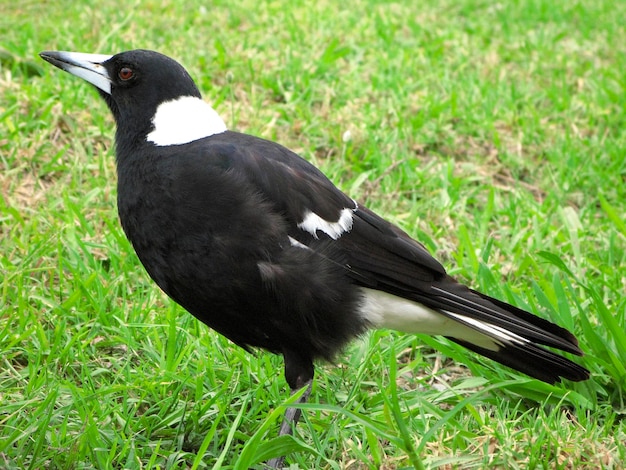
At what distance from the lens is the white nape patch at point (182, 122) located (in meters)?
2.50

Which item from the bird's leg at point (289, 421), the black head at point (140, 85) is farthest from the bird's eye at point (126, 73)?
the bird's leg at point (289, 421)

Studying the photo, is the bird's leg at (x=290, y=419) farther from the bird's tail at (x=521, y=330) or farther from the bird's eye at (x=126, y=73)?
the bird's eye at (x=126, y=73)

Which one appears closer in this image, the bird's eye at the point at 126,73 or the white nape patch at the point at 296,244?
the white nape patch at the point at 296,244

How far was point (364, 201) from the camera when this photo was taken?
374 cm

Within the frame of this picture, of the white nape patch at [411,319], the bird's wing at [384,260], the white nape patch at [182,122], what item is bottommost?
the white nape patch at [411,319]


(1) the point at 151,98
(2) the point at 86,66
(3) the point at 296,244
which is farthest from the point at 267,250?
(2) the point at 86,66

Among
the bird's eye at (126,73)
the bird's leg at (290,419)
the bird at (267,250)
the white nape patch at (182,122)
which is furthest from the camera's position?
the bird's eye at (126,73)

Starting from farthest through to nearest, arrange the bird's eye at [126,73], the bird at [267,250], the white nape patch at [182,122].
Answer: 1. the bird's eye at [126,73]
2. the white nape patch at [182,122]
3. the bird at [267,250]

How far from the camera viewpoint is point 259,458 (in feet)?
6.98

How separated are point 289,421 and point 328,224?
0.57 metres

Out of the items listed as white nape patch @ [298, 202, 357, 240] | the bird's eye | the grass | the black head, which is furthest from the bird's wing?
the bird's eye

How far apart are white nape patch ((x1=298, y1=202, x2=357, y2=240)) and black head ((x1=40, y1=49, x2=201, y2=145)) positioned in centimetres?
57

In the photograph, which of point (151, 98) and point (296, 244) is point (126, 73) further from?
point (296, 244)

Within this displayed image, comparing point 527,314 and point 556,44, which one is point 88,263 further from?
point 556,44
